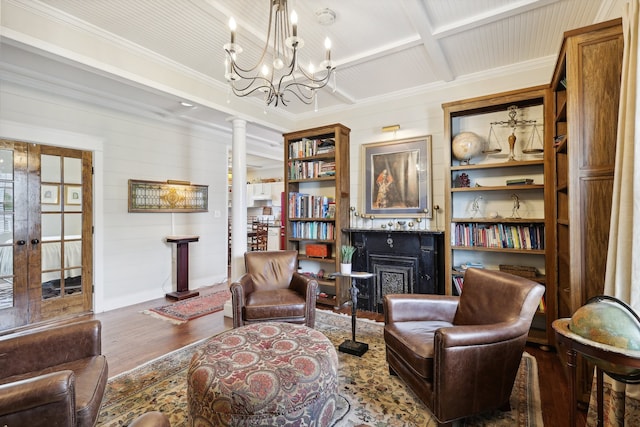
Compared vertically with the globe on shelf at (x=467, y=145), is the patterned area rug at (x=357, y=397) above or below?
below

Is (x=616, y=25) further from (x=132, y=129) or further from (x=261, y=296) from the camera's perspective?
(x=132, y=129)

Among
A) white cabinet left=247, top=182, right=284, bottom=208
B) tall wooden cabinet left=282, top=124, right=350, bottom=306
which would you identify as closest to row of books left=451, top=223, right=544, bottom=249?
tall wooden cabinet left=282, top=124, right=350, bottom=306

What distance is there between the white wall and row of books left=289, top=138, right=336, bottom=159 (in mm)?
1881

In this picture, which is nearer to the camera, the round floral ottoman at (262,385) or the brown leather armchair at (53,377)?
the brown leather armchair at (53,377)

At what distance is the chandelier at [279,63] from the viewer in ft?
6.11

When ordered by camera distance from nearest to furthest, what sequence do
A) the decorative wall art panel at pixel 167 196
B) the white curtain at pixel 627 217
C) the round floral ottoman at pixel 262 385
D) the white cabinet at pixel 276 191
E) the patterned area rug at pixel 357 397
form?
the round floral ottoman at pixel 262 385 → the white curtain at pixel 627 217 → the patterned area rug at pixel 357 397 → the decorative wall art panel at pixel 167 196 → the white cabinet at pixel 276 191

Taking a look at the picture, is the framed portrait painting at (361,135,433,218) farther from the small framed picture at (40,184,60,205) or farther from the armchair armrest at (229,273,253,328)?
the small framed picture at (40,184,60,205)

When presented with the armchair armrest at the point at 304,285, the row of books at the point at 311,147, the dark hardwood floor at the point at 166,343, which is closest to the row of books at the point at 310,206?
the row of books at the point at 311,147

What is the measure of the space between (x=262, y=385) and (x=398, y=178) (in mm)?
3029

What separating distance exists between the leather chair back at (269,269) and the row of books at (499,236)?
1.85 m

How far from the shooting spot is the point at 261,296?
112 inches

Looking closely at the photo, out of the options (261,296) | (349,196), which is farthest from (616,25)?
(261,296)

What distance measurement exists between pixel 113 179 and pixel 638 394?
522 cm

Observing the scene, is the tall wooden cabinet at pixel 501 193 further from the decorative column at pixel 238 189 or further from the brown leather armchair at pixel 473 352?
the decorative column at pixel 238 189
